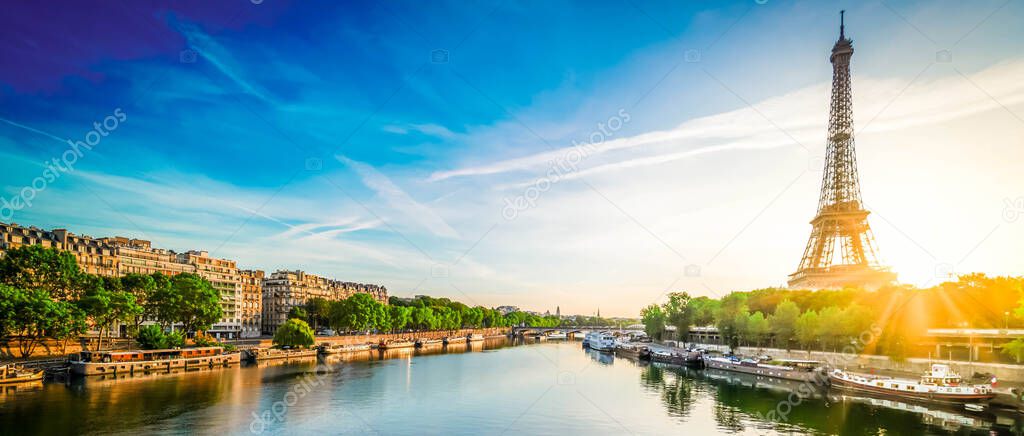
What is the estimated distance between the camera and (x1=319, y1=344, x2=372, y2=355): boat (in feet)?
308

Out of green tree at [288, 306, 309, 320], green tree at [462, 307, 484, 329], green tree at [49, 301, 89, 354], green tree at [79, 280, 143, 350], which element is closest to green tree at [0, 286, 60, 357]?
green tree at [49, 301, 89, 354]

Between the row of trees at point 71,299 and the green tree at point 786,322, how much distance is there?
6626 cm

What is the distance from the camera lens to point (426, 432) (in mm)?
36031

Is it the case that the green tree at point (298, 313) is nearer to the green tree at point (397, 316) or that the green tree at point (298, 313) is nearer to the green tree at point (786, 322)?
the green tree at point (397, 316)

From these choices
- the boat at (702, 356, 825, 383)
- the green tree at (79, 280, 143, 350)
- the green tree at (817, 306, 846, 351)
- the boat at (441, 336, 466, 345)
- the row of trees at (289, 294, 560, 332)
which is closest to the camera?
the boat at (702, 356, 825, 383)

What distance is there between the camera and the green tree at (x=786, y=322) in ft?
240

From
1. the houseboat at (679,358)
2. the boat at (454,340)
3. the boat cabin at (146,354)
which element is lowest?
the boat at (454,340)

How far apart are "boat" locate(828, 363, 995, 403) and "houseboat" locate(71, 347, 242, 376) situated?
6187 centimetres

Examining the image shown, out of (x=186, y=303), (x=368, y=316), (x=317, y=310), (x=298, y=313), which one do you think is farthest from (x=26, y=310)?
(x=317, y=310)

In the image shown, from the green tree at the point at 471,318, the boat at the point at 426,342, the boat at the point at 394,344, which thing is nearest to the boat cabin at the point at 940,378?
the boat at the point at 394,344

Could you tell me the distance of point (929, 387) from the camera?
45.0 metres

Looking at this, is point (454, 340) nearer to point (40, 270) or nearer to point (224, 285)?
point (224, 285)

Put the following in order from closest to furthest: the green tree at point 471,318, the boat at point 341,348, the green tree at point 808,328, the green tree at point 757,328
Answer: the green tree at point 808,328, the green tree at point 757,328, the boat at point 341,348, the green tree at point 471,318

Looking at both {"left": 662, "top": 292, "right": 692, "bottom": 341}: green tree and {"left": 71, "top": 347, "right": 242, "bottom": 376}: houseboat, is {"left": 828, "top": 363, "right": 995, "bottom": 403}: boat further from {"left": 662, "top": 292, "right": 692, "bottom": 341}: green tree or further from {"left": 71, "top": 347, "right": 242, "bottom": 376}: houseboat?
{"left": 71, "top": 347, "right": 242, "bottom": 376}: houseboat
